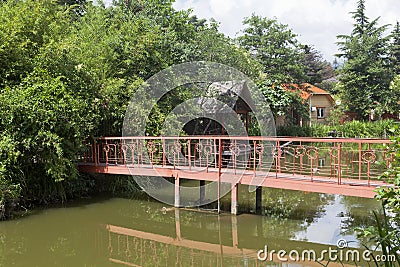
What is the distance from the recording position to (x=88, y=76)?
403 inches

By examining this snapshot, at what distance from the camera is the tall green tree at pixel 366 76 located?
25.2m

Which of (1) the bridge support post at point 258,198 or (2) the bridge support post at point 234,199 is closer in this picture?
(2) the bridge support post at point 234,199

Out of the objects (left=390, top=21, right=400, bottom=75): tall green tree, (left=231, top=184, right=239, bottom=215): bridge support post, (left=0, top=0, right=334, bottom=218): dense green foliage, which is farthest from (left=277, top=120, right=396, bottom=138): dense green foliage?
(left=231, top=184, right=239, bottom=215): bridge support post

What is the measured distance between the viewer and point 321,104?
29250 mm

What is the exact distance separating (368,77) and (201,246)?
891 inches

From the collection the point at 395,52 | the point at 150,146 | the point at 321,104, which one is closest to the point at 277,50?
the point at 321,104

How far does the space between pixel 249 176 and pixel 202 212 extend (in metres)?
1.53

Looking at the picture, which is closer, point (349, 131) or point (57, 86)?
point (57, 86)

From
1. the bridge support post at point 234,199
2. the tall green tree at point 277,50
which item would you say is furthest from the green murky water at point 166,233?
the tall green tree at point 277,50

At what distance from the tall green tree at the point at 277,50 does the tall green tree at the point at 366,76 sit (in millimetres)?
4109

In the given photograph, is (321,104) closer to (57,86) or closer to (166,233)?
(57,86)

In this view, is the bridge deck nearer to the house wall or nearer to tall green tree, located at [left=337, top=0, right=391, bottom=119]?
tall green tree, located at [left=337, top=0, right=391, bottom=119]

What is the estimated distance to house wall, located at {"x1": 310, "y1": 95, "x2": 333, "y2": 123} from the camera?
2900cm

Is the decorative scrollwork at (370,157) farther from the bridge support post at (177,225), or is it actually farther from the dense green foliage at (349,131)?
the dense green foliage at (349,131)
